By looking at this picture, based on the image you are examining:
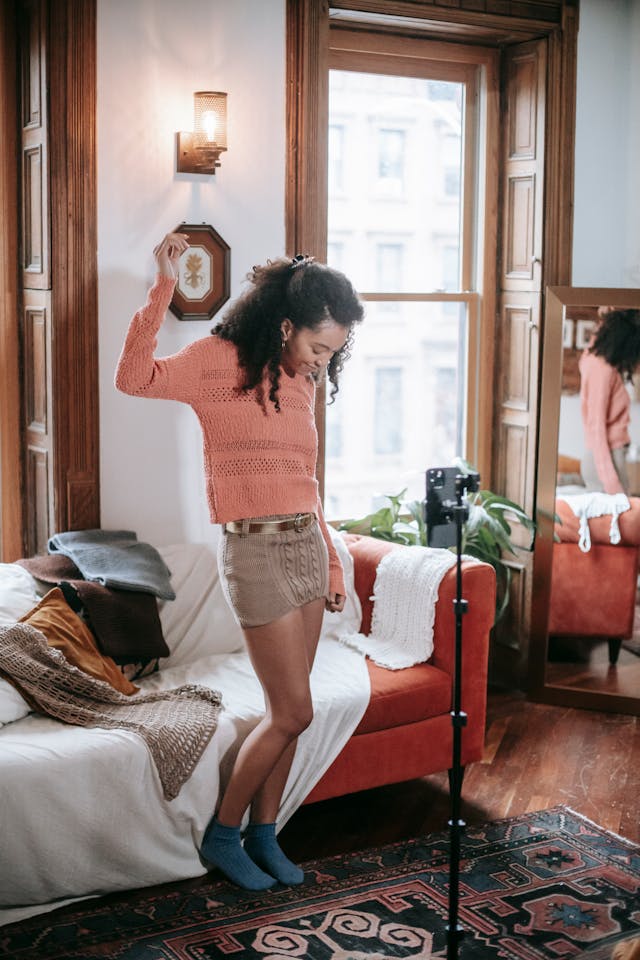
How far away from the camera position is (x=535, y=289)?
14.9 ft

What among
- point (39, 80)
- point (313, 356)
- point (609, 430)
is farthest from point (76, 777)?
point (609, 430)

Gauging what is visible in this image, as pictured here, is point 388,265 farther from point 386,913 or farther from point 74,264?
point 386,913

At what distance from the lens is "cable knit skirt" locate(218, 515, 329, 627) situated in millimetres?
2883

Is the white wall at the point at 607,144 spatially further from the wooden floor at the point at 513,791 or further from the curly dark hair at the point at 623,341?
the wooden floor at the point at 513,791

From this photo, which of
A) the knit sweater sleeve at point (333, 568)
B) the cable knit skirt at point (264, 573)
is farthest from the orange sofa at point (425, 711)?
the cable knit skirt at point (264, 573)

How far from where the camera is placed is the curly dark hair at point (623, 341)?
4348mm

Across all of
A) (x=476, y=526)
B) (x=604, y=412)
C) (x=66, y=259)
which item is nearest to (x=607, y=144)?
(x=604, y=412)

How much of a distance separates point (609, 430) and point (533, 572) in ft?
2.11

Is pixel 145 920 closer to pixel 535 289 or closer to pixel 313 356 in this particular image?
pixel 313 356

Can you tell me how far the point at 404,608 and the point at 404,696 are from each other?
34 cm

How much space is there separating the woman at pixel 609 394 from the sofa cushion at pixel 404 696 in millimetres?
1260

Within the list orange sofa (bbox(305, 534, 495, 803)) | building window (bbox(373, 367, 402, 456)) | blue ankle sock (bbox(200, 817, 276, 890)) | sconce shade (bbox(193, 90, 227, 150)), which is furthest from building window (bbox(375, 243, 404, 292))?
blue ankle sock (bbox(200, 817, 276, 890))

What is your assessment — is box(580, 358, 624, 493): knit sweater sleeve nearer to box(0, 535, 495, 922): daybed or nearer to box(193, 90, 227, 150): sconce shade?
box(0, 535, 495, 922): daybed

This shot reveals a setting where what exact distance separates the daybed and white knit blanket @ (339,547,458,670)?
4 centimetres
